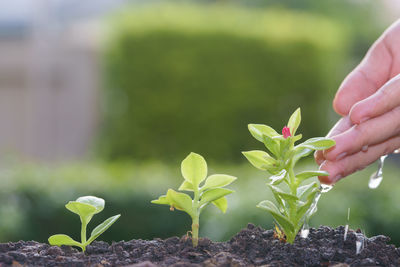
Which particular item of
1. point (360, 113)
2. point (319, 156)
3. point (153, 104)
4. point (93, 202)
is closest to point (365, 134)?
point (360, 113)

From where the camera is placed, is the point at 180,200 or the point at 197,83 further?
the point at 197,83

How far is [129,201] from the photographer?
173 inches

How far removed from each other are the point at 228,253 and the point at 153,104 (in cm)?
671

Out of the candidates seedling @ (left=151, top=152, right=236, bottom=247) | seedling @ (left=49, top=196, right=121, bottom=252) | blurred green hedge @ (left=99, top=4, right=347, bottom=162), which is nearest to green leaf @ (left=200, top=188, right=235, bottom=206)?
seedling @ (left=151, top=152, right=236, bottom=247)

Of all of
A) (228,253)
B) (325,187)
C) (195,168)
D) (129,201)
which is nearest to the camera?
(228,253)

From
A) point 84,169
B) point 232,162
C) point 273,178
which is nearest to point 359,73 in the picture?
point 273,178

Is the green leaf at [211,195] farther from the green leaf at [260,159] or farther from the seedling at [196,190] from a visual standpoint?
the green leaf at [260,159]

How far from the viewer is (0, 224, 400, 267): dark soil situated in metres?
1.17

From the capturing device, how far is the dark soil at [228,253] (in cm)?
117

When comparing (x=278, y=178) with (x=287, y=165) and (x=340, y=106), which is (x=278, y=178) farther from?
(x=340, y=106)

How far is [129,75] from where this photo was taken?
7.95m

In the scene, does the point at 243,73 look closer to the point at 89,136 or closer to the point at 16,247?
the point at 89,136

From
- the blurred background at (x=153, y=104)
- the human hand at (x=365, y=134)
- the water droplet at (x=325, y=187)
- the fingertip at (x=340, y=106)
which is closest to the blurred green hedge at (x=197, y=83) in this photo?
the blurred background at (x=153, y=104)

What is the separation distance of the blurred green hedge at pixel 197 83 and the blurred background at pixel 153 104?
2 cm
